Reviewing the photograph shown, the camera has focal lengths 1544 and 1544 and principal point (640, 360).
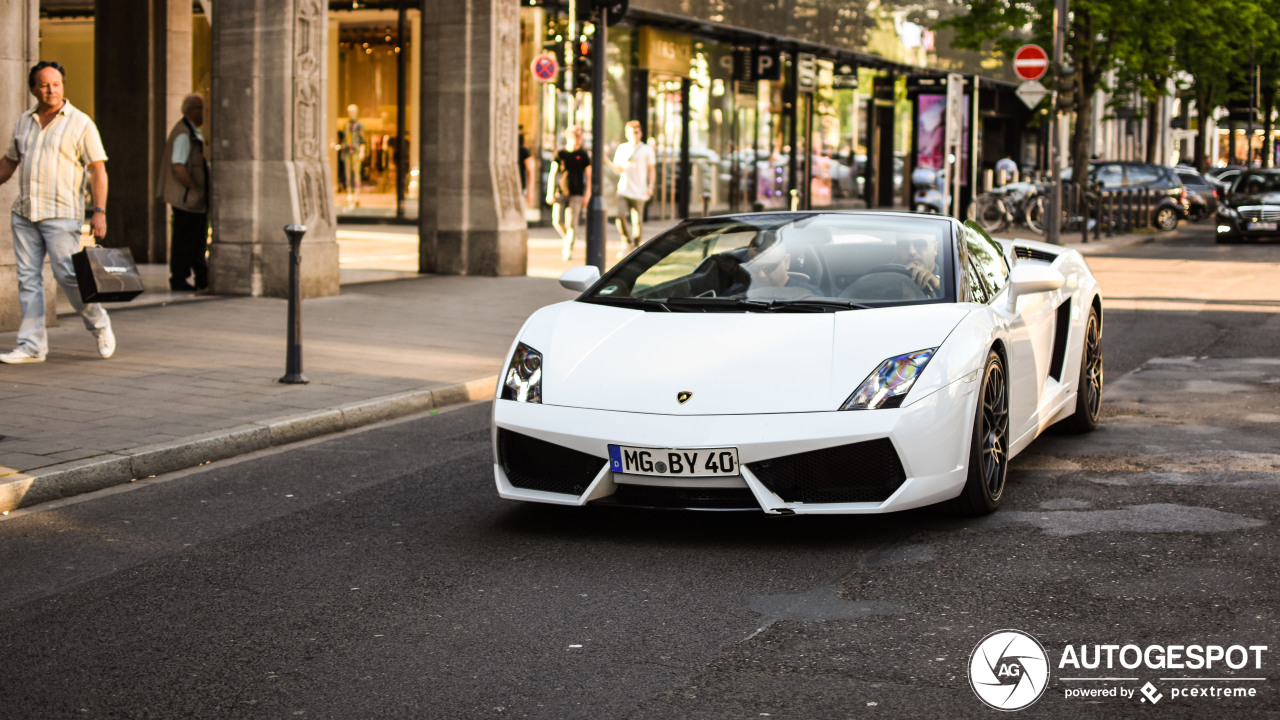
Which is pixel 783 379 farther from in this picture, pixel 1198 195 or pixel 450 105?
pixel 1198 195

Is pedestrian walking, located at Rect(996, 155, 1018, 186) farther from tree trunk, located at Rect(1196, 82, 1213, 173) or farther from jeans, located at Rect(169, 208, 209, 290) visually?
tree trunk, located at Rect(1196, 82, 1213, 173)

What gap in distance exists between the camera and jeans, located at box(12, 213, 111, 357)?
10.1 metres

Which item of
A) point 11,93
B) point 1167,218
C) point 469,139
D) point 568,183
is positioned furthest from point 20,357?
point 1167,218

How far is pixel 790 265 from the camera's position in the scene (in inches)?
268

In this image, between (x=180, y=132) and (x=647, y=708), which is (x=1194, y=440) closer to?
(x=647, y=708)

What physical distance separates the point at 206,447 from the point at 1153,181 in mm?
35387

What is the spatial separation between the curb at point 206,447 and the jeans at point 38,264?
250 cm

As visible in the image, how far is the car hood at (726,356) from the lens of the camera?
568cm

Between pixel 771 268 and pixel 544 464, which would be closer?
pixel 544 464

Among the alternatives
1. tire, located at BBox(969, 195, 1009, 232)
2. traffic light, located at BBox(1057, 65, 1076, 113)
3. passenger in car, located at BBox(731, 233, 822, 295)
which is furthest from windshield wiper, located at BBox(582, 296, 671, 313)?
tire, located at BBox(969, 195, 1009, 232)

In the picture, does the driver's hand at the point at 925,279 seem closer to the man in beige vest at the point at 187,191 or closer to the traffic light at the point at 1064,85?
the man in beige vest at the point at 187,191

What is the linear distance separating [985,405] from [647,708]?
8.87 ft

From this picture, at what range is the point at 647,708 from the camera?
3977mm

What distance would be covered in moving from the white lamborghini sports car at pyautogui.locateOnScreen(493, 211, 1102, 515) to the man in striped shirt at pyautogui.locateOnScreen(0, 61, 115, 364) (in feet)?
15.1
